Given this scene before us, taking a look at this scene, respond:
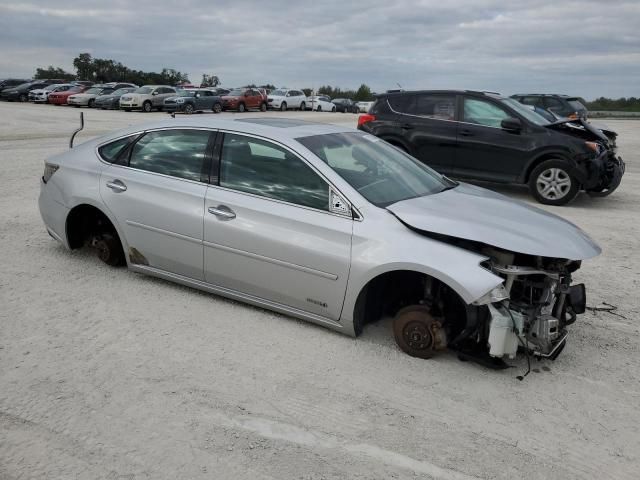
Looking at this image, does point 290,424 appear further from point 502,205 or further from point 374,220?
point 502,205

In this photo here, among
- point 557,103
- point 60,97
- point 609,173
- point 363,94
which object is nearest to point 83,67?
point 363,94

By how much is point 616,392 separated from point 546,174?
251 inches

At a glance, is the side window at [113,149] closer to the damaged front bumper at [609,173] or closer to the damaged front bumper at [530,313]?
the damaged front bumper at [530,313]

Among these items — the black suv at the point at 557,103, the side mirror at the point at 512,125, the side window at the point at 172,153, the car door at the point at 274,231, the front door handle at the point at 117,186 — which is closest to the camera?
the car door at the point at 274,231

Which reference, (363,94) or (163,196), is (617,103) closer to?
(363,94)

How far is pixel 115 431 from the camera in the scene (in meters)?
2.96

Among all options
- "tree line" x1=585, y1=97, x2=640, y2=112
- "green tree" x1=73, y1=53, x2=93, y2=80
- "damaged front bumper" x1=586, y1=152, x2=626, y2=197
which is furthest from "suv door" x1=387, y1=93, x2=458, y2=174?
"green tree" x1=73, y1=53, x2=93, y2=80

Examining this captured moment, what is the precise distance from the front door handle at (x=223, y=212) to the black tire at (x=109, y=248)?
135 centimetres

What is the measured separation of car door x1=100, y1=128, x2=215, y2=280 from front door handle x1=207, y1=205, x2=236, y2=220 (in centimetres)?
11

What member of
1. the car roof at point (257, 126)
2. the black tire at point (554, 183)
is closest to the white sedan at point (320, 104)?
the black tire at point (554, 183)

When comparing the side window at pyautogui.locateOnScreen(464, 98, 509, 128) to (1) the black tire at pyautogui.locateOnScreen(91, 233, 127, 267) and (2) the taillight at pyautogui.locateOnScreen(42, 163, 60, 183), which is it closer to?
(1) the black tire at pyautogui.locateOnScreen(91, 233, 127, 267)

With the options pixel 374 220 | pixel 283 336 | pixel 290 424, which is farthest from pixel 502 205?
pixel 290 424

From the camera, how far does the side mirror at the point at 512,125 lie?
9383 mm

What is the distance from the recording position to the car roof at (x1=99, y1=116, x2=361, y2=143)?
4.50m
